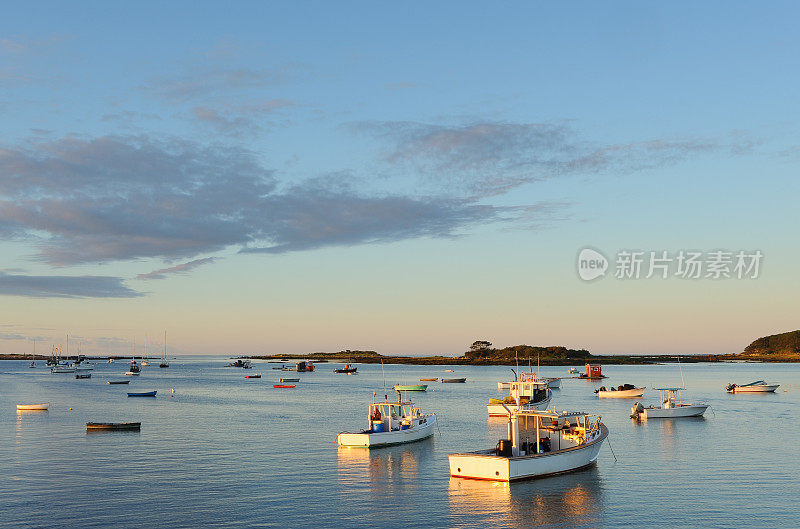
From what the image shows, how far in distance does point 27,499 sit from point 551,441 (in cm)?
3402

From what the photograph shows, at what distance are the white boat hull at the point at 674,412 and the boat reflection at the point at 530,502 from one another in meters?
45.4

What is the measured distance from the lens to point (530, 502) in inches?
1586

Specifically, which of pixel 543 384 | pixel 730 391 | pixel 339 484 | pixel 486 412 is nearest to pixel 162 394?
pixel 486 412

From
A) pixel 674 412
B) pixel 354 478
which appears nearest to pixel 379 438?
pixel 354 478

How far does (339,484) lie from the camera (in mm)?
46125

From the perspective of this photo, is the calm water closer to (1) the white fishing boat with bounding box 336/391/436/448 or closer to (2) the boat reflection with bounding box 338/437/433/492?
(2) the boat reflection with bounding box 338/437/433/492

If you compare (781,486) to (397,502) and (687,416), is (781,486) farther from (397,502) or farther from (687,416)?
(687,416)

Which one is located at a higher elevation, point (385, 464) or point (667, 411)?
point (385, 464)

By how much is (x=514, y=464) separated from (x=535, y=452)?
4.38 m

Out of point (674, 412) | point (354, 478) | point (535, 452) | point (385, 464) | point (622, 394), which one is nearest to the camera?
point (535, 452)

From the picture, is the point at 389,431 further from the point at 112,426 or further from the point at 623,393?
the point at 623,393

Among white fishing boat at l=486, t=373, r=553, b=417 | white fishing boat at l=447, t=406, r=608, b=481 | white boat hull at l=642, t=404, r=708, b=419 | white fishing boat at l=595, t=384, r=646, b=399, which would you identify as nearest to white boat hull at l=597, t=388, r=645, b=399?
white fishing boat at l=595, t=384, r=646, b=399

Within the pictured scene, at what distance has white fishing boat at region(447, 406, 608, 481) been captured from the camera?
44.5 metres

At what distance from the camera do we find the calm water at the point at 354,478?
3756cm
